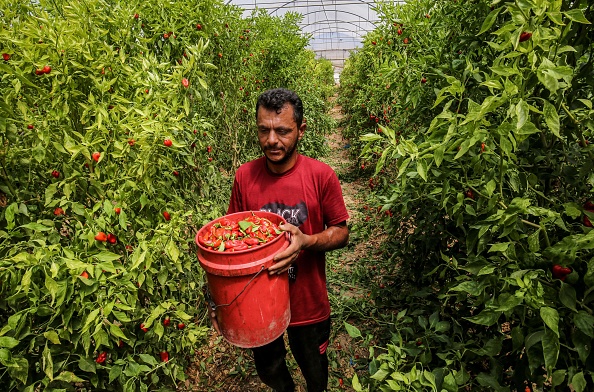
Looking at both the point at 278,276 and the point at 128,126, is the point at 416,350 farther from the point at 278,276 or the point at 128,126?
the point at 128,126

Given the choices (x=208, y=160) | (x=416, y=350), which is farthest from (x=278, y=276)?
(x=208, y=160)

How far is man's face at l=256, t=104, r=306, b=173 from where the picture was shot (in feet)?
5.00

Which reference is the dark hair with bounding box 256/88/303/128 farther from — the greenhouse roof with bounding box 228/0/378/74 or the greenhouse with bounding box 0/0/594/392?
the greenhouse roof with bounding box 228/0/378/74

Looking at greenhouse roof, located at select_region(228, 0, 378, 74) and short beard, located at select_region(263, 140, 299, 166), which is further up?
greenhouse roof, located at select_region(228, 0, 378, 74)

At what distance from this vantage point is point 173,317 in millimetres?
1676

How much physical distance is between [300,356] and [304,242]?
2.46 feet

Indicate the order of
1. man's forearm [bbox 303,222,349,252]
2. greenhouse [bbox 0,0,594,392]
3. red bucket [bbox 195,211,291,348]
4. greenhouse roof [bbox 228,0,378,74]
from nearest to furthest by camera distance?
1. greenhouse [bbox 0,0,594,392]
2. red bucket [bbox 195,211,291,348]
3. man's forearm [bbox 303,222,349,252]
4. greenhouse roof [bbox 228,0,378,74]

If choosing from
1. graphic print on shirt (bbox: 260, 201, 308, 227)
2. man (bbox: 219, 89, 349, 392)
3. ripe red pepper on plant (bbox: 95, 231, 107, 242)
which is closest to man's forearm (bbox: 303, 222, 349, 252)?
man (bbox: 219, 89, 349, 392)

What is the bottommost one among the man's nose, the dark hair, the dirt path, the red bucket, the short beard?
the dirt path

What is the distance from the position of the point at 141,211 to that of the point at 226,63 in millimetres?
2272

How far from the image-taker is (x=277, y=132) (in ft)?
5.06

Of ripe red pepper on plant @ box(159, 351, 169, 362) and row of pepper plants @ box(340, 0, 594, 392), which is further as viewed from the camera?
ripe red pepper on plant @ box(159, 351, 169, 362)

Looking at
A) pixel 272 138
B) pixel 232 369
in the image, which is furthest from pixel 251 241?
pixel 232 369

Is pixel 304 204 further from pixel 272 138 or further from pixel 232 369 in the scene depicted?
pixel 232 369
